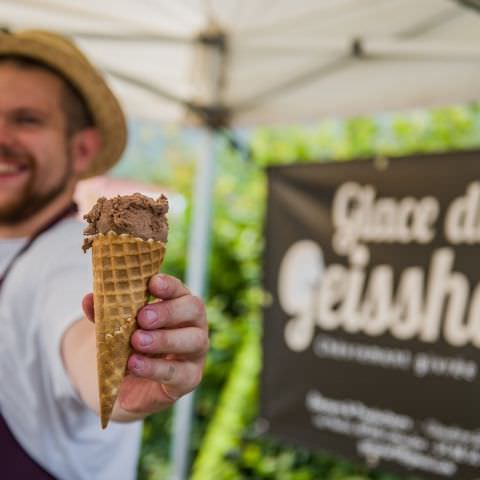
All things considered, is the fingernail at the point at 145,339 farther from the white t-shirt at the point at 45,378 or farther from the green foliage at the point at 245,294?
the green foliage at the point at 245,294

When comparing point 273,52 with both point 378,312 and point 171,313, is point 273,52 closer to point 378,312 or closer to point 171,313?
point 378,312

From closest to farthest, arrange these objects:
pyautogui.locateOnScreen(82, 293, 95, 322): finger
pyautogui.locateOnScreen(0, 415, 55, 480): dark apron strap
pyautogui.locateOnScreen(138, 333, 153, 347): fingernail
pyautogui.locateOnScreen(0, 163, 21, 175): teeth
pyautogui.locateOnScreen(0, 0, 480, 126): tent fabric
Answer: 1. pyautogui.locateOnScreen(138, 333, 153, 347): fingernail
2. pyautogui.locateOnScreen(82, 293, 95, 322): finger
3. pyautogui.locateOnScreen(0, 415, 55, 480): dark apron strap
4. pyautogui.locateOnScreen(0, 163, 21, 175): teeth
5. pyautogui.locateOnScreen(0, 0, 480, 126): tent fabric

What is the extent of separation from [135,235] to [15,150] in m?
0.70

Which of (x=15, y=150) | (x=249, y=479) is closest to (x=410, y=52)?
(x=15, y=150)

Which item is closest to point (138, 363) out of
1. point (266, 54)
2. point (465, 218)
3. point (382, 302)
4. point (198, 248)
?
point (465, 218)

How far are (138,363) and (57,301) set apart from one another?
1.53 ft

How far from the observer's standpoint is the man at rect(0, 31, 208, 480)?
1.38 meters

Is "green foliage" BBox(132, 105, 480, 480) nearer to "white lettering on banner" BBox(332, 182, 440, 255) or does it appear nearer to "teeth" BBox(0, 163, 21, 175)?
"white lettering on banner" BBox(332, 182, 440, 255)

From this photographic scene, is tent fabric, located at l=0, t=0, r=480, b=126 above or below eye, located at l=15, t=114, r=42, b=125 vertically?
above

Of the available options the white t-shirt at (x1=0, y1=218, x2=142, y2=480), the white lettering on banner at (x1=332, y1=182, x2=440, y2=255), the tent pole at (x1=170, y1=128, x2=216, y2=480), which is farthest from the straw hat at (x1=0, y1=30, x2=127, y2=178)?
the tent pole at (x1=170, y1=128, x2=216, y2=480)

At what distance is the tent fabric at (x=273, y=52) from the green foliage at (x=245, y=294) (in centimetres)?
40

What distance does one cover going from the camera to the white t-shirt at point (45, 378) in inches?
64.4

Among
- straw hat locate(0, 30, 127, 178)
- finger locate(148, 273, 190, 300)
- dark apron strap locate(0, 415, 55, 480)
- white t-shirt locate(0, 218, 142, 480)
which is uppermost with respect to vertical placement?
straw hat locate(0, 30, 127, 178)

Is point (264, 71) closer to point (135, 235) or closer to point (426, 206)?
point (426, 206)
